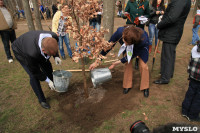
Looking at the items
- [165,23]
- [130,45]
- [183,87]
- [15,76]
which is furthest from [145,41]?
[15,76]

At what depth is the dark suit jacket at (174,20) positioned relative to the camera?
276 centimetres

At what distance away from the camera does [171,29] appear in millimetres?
3033

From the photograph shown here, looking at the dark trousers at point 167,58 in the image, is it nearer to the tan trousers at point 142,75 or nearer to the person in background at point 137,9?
the tan trousers at point 142,75

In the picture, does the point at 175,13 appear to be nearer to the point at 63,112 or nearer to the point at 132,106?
Result: the point at 132,106

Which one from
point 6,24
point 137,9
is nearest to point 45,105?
point 6,24

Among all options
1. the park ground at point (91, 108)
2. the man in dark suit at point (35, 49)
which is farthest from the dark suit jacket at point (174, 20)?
the man in dark suit at point (35, 49)

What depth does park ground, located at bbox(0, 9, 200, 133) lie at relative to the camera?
7.87 ft

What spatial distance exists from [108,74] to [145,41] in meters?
0.98

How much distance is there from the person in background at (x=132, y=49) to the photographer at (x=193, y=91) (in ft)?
2.58

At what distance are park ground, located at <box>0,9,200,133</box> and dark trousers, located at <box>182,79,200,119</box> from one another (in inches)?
7.0

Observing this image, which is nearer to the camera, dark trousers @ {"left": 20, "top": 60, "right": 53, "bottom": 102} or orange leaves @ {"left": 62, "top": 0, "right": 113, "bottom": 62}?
orange leaves @ {"left": 62, "top": 0, "right": 113, "bottom": 62}

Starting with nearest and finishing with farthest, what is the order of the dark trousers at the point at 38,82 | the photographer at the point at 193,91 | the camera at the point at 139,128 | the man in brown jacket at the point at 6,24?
the camera at the point at 139,128 < the photographer at the point at 193,91 < the dark trousers at the point at 38,82 < the man in brown jacket at the point at 6,24

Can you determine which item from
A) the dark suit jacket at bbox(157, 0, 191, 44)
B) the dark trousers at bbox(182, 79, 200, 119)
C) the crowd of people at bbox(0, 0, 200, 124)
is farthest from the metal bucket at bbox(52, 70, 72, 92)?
the dark suit jacket at bbox(157, 0, 191, 44)

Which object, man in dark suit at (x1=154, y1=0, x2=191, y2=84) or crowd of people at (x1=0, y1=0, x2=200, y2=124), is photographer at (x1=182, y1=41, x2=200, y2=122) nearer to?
crowd of people at (x1=0, y1=0, x2=200, y2=124)
